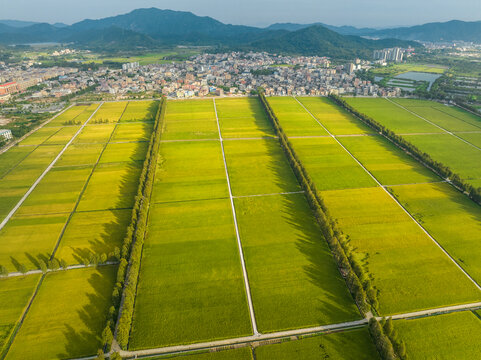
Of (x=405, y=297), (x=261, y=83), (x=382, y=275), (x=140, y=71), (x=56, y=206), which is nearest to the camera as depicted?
(x=405, y=297)

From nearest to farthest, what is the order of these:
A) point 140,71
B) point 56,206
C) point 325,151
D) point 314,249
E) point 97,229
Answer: point 314,249, point 97,229, point 56,206, point 325,151, point 140,71

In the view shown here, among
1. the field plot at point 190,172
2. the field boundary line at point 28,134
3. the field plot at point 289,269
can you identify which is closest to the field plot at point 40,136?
the field boundary line at point 28,134

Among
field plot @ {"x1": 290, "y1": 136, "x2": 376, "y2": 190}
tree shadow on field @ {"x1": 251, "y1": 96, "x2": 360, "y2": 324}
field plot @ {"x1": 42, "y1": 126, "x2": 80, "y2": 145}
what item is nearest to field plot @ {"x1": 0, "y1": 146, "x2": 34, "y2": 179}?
field plot @ {"x1": 42, "y1": 126, "x2": 80, "y2": 145}

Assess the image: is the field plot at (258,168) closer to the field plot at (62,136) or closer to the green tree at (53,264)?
the green tree at (53,264)

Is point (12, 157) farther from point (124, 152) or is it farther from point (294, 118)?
point (294, 118)

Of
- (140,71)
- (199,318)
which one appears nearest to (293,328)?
(199,318)

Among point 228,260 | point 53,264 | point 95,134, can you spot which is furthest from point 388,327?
point 95,134

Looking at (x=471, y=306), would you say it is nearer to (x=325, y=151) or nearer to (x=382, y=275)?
(x=382, y=275)
